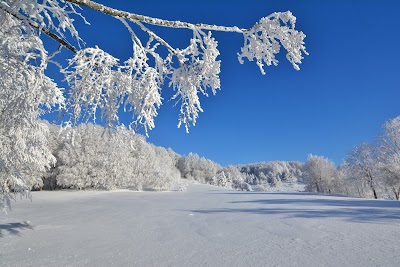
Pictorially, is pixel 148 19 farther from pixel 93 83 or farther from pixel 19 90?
pixel 19 90

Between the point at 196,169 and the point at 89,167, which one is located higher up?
the point at 196,169

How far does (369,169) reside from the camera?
99.0ft

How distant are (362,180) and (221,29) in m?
35.4

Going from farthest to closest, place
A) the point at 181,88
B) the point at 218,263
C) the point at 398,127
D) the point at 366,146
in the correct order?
the point at 366,146
the point at 398,127
the point at 218,263
the point at 181,88

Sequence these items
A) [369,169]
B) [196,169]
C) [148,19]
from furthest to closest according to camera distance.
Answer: [196,169], [369,169], [148,19]

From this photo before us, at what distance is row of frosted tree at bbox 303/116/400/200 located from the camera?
2583 centimetres

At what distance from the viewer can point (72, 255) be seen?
472cm

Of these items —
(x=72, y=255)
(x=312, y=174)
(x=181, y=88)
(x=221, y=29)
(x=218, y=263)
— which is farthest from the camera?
(x=312, y=174)

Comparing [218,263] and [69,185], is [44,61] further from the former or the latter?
[69,185]

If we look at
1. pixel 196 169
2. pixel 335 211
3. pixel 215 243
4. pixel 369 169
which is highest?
pixel 196 169

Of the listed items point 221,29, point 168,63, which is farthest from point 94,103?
point 221,29

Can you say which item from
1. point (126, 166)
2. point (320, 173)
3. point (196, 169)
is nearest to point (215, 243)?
point (126, 166)

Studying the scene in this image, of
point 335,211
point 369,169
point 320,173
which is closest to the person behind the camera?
point 335,211

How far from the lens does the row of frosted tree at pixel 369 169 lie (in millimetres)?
25828
